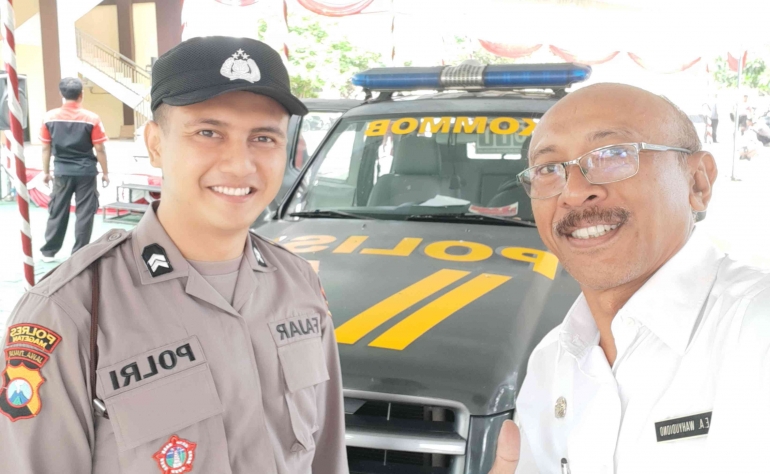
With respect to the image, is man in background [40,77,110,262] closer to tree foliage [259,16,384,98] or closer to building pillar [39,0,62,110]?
tree foliage [259,16,384,98]

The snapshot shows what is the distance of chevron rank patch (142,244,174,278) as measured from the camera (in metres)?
1.46

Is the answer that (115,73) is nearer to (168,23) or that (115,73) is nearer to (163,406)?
(168,23)

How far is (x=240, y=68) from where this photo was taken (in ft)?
4.83

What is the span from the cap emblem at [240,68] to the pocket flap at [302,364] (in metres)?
0.56

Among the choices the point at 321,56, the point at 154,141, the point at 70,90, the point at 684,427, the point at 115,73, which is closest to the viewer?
the point at 684,427

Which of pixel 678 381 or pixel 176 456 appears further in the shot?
pixel 176 456

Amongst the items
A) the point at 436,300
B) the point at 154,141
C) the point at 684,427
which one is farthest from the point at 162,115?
the point at 436,300

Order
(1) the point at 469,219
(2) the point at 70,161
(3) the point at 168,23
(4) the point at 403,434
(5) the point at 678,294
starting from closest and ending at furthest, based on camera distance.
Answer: (5) the point at 678,294
(4) the point at 403,434
(1) the point at 469,219
(2) the point at 70,161
(3) the point at 168,23

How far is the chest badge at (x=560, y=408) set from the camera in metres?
1.50

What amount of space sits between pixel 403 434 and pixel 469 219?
1401mm

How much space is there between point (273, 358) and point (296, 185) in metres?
2.24

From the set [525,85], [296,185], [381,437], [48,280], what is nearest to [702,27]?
[525,85]

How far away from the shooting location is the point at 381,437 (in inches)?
85.0

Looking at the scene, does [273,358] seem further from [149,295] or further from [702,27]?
[702,27]
